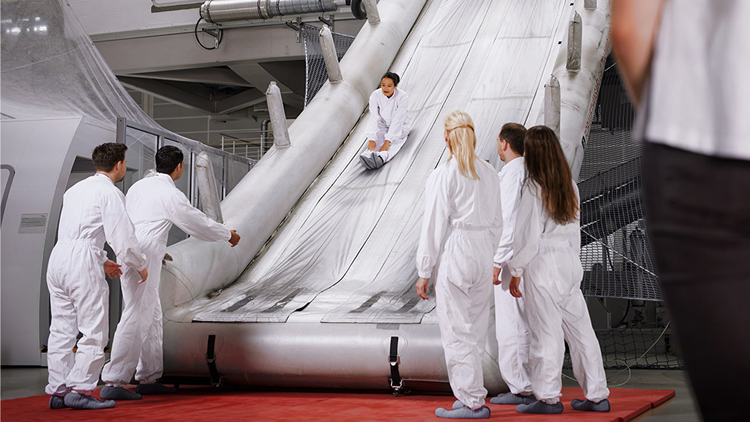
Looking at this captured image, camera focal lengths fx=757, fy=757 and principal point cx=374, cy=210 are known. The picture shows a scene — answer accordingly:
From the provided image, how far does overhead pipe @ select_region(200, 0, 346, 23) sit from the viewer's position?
38.7 ft

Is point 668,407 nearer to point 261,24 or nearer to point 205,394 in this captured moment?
point 205,394

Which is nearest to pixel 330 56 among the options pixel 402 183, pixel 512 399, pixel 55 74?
pixel 402 183

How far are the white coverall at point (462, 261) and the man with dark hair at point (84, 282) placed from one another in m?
1.76

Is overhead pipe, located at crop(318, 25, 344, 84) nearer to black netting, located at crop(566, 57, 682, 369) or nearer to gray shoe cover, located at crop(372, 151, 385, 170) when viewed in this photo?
gray shoe cover, located at crop(372, 151, 385, 170)

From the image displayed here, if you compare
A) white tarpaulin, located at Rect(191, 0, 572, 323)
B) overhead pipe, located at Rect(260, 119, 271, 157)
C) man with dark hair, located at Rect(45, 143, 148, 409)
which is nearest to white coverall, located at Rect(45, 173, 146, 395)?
man with dark hair, located at Rect(45, 143, 148, 409)

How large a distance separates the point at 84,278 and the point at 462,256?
211 cm

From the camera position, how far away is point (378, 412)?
3.88 meters

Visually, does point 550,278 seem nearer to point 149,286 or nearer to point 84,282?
point 149,286

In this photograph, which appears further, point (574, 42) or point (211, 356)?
point (574, 42)

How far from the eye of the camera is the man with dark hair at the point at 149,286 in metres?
4.52

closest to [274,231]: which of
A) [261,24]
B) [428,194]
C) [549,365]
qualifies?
[428,194]

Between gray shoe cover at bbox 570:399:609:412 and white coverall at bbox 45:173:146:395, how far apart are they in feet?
8.41

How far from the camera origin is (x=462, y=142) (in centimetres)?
395

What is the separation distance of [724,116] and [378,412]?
3.28 metres
